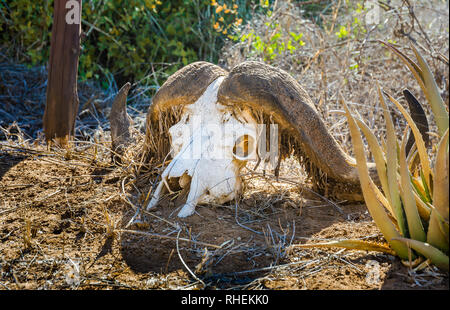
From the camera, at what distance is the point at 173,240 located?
2.64 metres

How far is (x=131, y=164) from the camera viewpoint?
11.8ft

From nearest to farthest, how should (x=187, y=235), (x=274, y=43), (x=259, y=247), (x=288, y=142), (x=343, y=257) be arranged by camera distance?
(x=343, y=257) → (x=259, y=247) → (x=187, y=235) → (x=288, y=142) → (x=274, y=43)

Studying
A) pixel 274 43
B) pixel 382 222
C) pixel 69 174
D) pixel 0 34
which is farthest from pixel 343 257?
pixel 0 34

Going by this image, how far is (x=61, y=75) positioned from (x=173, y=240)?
8.35 feet

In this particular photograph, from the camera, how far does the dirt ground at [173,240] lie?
2.20 meters

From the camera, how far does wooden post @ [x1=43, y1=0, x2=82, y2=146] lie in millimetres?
4469

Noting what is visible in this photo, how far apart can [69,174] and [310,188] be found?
1.86 metres

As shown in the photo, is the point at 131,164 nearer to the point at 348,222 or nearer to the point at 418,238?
the point at 348,222

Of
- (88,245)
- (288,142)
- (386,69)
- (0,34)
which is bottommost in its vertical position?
(88,245)

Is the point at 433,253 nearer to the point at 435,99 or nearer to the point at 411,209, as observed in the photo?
the point at 411,209

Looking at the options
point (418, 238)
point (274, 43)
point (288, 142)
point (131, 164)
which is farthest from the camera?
point (274, 43)

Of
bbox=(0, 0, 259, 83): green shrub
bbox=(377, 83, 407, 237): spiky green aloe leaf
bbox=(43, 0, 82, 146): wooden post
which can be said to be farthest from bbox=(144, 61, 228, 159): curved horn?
bbox=(0, 0, 259, 83): green shrub

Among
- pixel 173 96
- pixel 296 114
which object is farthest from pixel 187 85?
pixel 296 114

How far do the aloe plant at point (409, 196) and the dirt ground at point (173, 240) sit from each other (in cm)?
10
